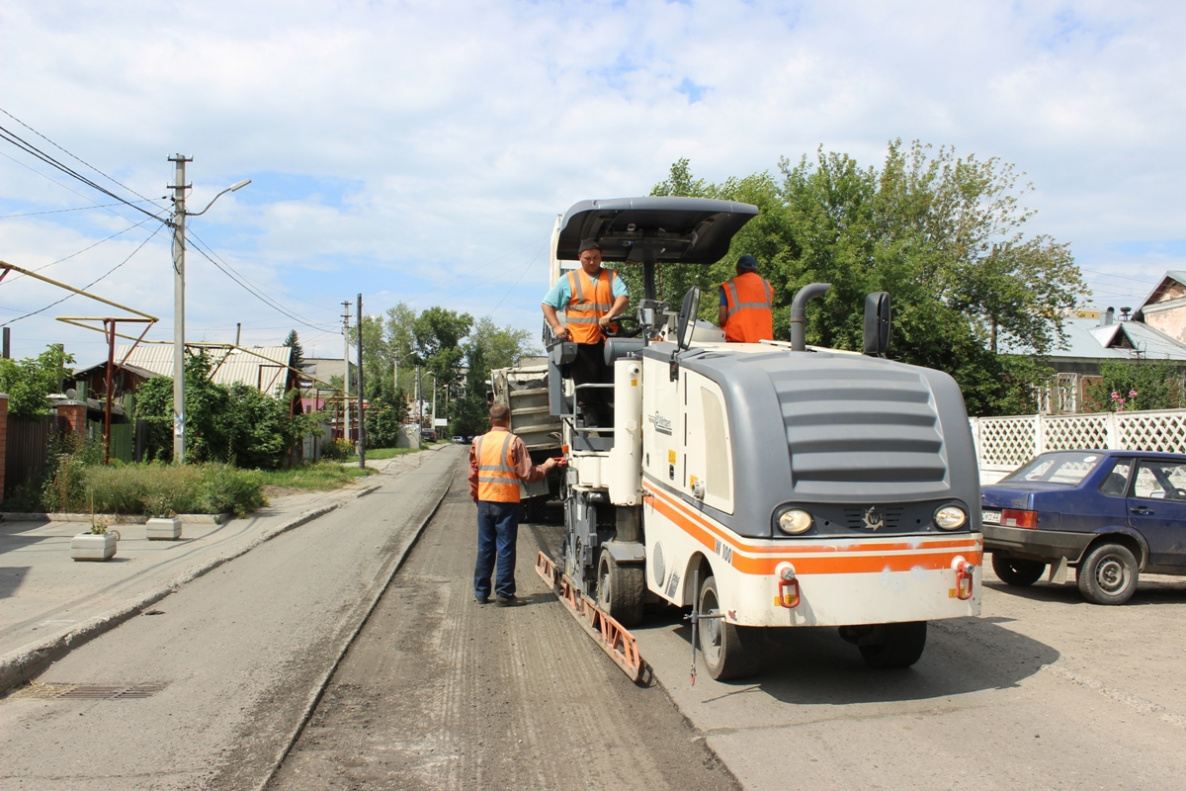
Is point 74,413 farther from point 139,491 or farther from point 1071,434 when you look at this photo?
point 1071,434

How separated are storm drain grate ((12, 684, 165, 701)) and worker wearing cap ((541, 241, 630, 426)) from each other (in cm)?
403

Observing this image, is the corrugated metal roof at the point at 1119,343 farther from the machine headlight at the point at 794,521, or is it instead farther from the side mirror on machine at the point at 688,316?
the machine headlight at the point at 794,521

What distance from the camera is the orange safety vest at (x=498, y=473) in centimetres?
818

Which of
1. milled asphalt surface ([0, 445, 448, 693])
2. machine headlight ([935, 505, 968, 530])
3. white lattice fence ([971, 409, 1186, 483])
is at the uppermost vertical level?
white lattice fence ([971, 409, 1186, 483])

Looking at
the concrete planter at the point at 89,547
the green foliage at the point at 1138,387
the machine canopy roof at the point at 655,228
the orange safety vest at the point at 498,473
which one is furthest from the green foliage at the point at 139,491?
the green foliage at the point at 1138,387

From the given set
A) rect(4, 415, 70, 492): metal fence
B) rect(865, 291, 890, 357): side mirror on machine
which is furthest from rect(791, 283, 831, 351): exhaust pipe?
rect(4, 415, 70, 492): metal fence

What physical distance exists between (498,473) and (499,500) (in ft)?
0.83

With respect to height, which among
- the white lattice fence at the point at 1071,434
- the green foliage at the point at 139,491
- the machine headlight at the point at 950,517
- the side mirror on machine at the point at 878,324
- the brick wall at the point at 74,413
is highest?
the side mirror on machine at the point at 878,324

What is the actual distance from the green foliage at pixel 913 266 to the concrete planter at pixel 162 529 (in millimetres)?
12240

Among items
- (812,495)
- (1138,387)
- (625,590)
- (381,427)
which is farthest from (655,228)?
(381,427)

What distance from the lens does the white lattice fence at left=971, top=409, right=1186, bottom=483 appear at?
12.0 metres

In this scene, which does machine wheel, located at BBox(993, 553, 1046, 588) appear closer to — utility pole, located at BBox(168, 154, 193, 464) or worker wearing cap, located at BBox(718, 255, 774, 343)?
worker wearing cap, located at BBox(718, 255, 774, 343)

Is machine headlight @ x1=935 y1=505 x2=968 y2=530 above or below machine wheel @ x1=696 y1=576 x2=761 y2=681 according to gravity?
above

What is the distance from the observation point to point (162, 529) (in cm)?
1290
